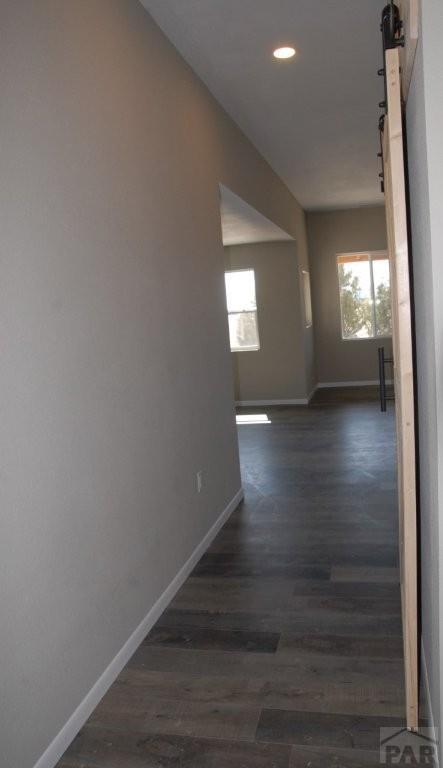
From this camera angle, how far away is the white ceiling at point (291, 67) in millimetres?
3316

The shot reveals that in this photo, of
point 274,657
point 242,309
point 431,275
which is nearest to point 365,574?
point 274,657

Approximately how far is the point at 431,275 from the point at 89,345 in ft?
4.35

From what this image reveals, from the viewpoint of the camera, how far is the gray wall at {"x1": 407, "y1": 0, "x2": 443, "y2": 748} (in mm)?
1585

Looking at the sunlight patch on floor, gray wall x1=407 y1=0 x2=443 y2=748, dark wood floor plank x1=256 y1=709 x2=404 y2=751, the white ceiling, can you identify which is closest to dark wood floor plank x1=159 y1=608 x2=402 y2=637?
dark wood floor plank x1=256 y1=709 x2=404 y2=751

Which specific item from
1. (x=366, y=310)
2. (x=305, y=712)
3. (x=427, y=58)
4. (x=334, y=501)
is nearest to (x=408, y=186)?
(x=427, y=58)

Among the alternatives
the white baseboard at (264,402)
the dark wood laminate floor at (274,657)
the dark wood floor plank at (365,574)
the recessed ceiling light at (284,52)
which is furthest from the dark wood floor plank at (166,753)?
the white baseboard at (264,402)

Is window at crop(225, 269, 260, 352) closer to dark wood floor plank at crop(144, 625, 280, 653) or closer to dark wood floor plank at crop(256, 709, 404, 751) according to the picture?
dark wood floor plank at crop(144, 625, 280, 653)

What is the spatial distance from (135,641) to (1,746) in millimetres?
1003

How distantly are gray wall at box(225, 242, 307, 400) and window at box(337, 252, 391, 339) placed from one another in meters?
1.55

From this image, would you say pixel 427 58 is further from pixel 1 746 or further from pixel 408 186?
pixel 1 746

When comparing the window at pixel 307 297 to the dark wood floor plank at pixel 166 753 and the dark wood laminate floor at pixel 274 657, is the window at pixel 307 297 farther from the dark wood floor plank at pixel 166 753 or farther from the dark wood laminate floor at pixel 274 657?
the dark wood floor plank at pixel 166 753

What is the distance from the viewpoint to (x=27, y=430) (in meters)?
1.99

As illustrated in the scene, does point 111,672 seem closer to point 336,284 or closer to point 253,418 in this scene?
point 253,418

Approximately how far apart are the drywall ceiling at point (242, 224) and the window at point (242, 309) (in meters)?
0.61
